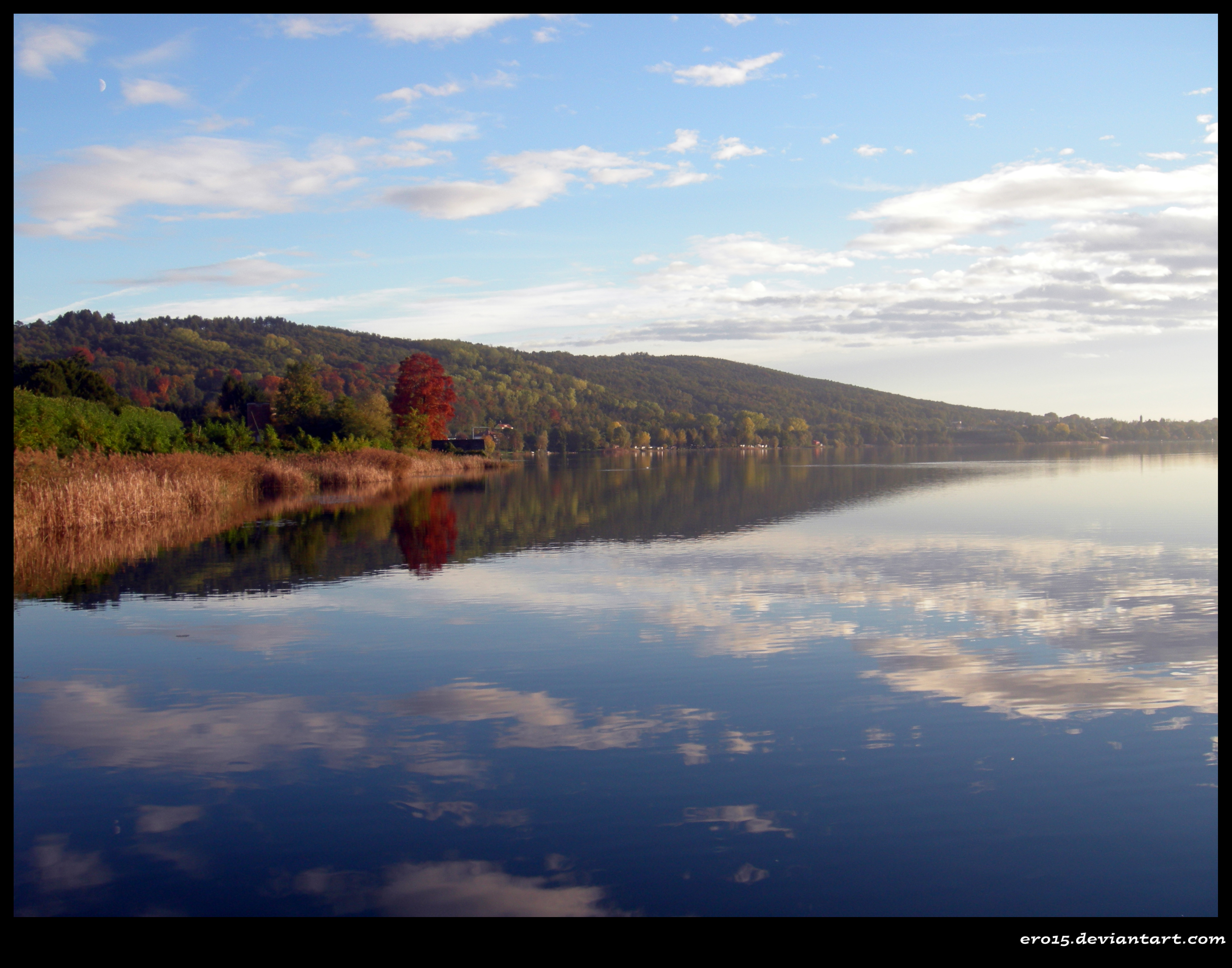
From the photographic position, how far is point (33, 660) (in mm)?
10508

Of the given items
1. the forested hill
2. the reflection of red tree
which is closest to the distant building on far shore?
the forested hill

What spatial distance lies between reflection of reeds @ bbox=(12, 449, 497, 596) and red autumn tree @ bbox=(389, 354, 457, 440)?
39162 mm

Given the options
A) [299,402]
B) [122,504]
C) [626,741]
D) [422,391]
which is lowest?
[626,741]

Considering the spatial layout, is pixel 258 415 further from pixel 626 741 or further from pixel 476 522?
pixel 626 741

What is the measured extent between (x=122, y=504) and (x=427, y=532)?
26.2 ft

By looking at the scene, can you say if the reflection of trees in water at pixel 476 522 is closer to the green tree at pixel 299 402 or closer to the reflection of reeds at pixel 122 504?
the reflection of reeds at pixel 122 504

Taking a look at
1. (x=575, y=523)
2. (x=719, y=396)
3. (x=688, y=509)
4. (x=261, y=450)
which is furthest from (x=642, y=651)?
(x=719, y=396)

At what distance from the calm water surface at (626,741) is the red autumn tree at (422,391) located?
6451 cm

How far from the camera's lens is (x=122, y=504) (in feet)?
83.4

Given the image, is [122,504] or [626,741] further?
[122,504]

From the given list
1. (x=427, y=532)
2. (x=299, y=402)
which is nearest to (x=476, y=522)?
(x=427, y=532)

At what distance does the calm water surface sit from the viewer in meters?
5.25

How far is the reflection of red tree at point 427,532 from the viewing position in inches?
746

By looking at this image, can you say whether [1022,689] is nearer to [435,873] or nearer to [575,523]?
[435,873]
